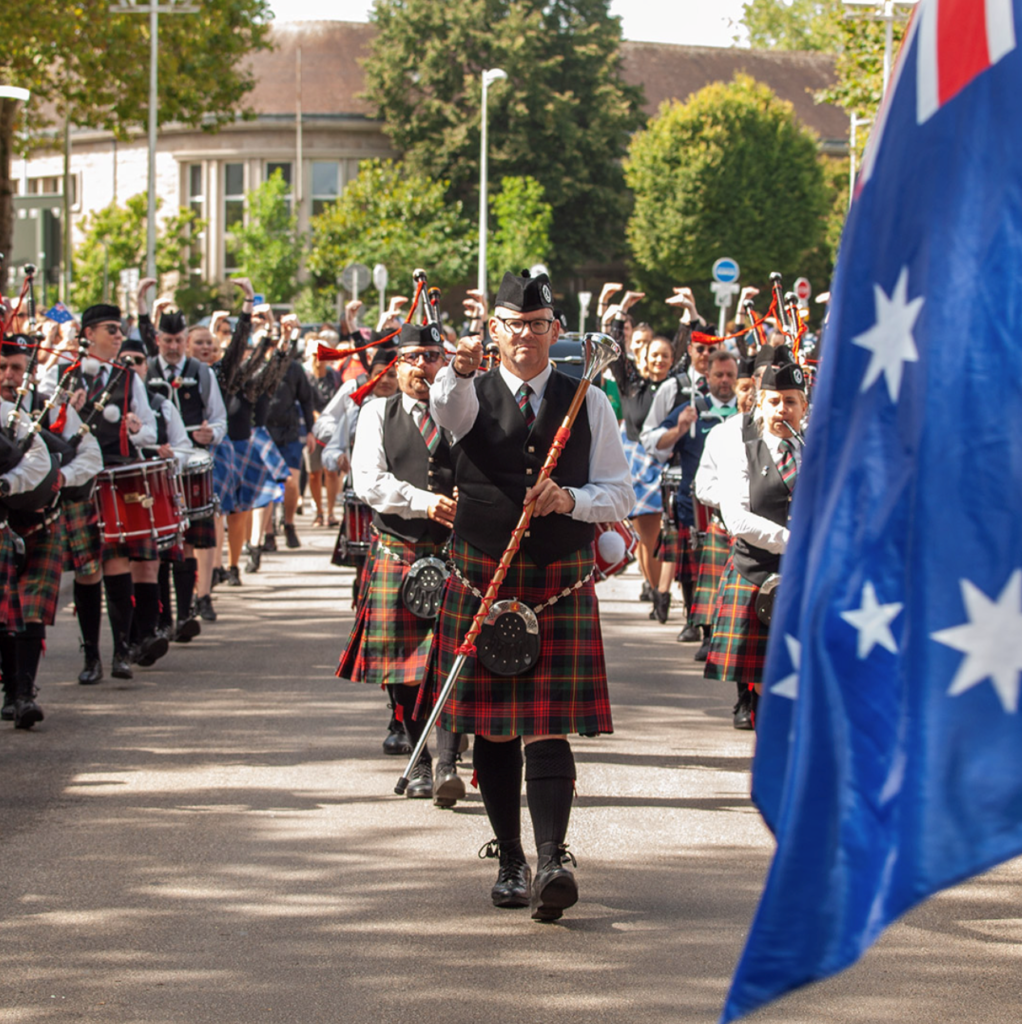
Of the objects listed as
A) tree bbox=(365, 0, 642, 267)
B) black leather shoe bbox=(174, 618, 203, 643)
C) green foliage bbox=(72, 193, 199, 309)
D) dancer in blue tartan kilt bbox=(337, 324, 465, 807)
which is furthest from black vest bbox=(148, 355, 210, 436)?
tree bbox=(365, 0, 642, 267)

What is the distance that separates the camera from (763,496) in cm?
688

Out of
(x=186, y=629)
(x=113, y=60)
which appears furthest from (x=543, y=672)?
(x=113, y=60)

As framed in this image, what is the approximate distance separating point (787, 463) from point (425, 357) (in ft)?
4.91

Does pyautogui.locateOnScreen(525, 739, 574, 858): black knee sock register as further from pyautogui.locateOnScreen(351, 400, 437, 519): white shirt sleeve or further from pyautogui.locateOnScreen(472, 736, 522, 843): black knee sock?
pyautogui.locateOnScreen(351, 400, 437, 519): white shirt sleeve

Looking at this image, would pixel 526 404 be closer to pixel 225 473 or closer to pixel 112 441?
pixel 112 441

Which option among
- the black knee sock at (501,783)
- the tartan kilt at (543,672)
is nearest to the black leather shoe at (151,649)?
the tartan kilt at (543,672)

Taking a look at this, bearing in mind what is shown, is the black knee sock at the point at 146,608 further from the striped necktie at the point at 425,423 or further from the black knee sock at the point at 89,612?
the striped necktie at the point at 425,423

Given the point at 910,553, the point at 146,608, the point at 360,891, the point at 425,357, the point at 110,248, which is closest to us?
the point at 910,553

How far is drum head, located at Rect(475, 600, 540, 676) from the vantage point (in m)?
5.26

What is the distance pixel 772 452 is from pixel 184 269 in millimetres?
50667

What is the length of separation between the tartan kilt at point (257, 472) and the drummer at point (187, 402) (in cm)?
178

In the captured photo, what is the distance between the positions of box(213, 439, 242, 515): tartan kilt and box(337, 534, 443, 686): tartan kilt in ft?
17.3

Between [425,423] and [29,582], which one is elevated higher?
[425,423]

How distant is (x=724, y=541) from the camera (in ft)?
27.8
